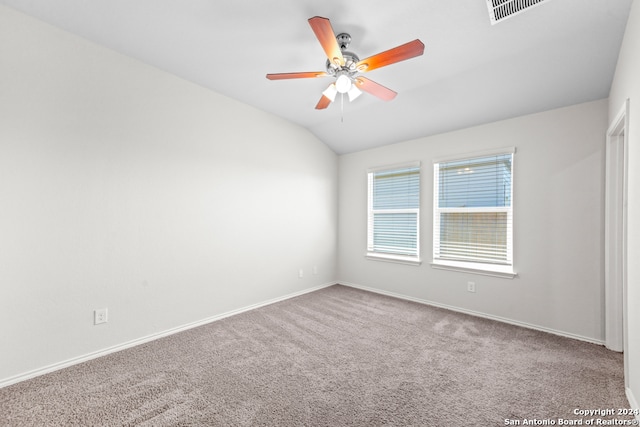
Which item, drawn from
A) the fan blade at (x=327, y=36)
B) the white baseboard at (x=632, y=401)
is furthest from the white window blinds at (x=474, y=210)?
the fan blade at (x=327, y=36)

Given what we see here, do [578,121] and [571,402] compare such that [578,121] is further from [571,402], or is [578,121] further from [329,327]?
[329,327]

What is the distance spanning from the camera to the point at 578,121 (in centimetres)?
277

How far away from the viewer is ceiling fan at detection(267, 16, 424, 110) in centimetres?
167

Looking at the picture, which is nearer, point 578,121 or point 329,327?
point 578,121

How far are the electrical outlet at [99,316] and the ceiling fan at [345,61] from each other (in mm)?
2409

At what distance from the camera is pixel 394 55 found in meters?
1.82

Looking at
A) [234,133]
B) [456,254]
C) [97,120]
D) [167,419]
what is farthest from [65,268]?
[456,254]

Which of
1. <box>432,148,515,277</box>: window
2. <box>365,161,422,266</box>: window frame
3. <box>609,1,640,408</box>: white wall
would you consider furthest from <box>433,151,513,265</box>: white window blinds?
<box>609,1,640,408</box>: white wall

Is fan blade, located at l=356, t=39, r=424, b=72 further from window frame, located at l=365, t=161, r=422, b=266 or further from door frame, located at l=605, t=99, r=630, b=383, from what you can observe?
window frame, located at l=365, t=161, r=422, b=266

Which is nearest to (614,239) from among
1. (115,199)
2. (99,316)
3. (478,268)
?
(478,268)

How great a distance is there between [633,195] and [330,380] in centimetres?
232

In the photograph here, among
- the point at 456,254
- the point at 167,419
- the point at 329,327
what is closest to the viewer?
the point at 167,419

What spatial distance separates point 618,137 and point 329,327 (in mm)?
3164

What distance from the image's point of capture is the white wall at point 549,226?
106 inches
